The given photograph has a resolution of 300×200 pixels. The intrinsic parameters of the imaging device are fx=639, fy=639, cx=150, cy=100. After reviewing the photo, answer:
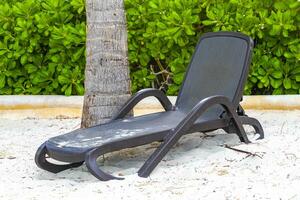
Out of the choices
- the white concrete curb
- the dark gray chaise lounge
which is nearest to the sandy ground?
the dark gray chaise lounge

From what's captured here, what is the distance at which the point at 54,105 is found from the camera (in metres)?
7.59

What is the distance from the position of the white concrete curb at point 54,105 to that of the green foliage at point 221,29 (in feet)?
0.78

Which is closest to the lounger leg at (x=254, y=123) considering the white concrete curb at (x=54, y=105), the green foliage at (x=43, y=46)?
the white concrete curb at (x=54, y=105)

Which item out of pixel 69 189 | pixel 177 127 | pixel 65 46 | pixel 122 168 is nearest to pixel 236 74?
pixel 177 127

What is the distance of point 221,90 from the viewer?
5.75 m

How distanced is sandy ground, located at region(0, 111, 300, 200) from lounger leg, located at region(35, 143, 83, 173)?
52 mm

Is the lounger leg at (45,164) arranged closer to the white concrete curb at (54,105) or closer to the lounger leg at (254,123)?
the lounger leg at (254,123)

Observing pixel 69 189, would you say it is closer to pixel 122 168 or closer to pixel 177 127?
pixel 122 168

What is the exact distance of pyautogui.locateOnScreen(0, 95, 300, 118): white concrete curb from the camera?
7.09 metres

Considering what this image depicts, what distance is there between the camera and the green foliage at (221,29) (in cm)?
699

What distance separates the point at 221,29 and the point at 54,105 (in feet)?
7.10

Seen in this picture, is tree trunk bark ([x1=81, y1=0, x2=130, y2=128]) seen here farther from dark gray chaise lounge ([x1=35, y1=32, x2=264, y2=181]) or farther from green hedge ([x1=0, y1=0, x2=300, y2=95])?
green hedge ([x1=0, y1=0, x2=300, y2=95])

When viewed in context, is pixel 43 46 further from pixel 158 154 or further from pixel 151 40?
pixel 158 154

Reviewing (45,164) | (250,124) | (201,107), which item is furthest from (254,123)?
(45,164)
